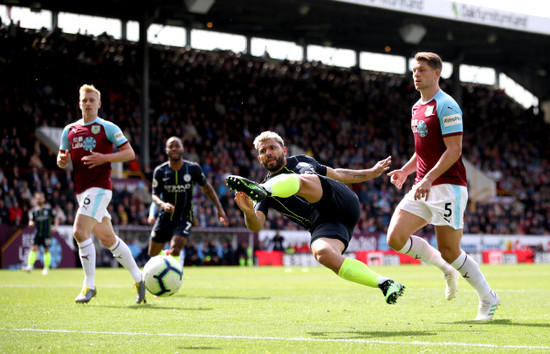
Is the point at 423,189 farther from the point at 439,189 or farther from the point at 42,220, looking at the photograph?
the point at 42,220

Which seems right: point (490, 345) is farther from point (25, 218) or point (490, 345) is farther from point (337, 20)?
point (337, 20)

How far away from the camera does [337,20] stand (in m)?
36.2

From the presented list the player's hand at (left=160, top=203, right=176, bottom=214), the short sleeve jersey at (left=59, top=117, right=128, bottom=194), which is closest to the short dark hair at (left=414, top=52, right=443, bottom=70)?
the short sleeve jersey at (left=59, top=117, right=128, bottom=194)

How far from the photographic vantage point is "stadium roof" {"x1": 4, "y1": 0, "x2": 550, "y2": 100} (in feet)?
106

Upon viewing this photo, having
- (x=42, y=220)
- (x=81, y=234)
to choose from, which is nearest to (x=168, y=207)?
(x=81, y=234)

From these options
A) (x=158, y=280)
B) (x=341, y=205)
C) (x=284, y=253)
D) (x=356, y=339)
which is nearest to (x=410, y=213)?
(x=341, y=205)

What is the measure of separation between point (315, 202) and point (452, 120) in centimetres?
Result: 145

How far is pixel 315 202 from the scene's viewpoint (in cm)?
680

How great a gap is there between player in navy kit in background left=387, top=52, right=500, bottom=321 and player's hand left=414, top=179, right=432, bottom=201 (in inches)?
6.3

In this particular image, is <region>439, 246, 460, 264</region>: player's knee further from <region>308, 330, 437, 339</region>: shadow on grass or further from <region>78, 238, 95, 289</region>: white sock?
<region>78, 238, 95, 289</region>: white sock

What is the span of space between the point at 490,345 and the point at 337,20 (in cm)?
3203

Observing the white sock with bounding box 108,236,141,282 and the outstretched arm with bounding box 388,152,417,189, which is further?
the white sock with bounding box 108,236,141,282

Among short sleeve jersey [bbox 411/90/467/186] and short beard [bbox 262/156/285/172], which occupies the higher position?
short sleeve jersey [bbox 411/90/467/186]

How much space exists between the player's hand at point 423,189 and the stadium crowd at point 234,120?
18032mm
